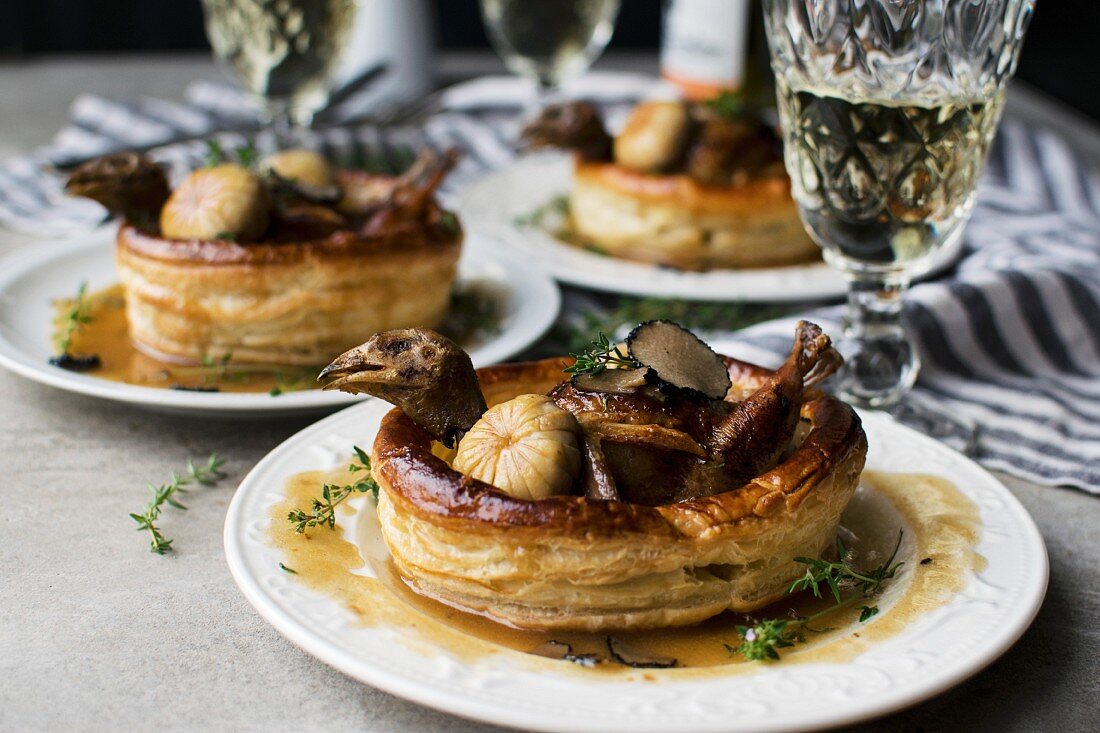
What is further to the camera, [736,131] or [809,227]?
[736,131]

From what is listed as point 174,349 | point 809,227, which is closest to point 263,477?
point 174,349

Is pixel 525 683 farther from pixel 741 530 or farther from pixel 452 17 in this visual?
pixel 452 17

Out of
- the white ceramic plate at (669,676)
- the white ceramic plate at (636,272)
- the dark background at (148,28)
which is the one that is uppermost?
the white ceramic plate at (669,676)

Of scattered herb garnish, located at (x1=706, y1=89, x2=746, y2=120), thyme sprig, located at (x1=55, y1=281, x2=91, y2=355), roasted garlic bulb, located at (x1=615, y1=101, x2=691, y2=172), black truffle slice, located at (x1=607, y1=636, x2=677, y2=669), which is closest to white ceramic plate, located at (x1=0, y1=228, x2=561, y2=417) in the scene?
thyme sprig, located at (x1=55, y1=281, x2=91, y2=355)

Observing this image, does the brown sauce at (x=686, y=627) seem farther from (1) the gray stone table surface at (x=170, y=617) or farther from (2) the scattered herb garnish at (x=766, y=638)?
(1) the gray stone table surface at (x=170, y=617)

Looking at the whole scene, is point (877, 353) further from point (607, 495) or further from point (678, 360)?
point (607, 495)

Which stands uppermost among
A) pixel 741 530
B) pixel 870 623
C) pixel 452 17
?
pixel 741 530

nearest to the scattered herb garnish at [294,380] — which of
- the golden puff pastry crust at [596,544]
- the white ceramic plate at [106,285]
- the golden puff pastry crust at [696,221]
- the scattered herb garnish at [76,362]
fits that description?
the white ceramic plate at [106,285]
